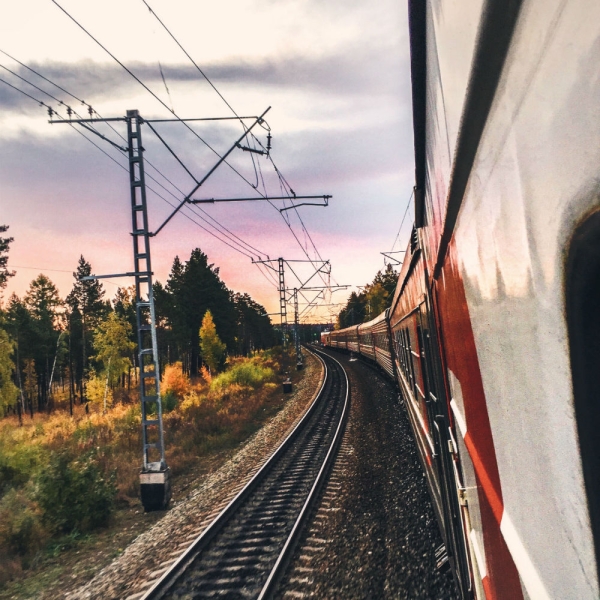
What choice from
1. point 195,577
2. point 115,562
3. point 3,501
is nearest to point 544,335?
point 195,577

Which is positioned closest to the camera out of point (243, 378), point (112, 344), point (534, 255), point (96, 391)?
point (534, 255)

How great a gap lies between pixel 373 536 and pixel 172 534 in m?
3.43

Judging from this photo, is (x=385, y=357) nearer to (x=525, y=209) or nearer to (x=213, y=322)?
(x=525, y=209)

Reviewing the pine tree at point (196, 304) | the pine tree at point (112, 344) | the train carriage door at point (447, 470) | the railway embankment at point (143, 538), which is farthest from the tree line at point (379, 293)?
the train carriage door at point (447, 470)

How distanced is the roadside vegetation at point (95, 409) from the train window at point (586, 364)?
30.6 feet

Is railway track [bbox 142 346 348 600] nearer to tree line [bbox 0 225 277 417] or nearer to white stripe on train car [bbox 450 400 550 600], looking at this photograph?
white stripe on train car [bbox 450 400 550 600]

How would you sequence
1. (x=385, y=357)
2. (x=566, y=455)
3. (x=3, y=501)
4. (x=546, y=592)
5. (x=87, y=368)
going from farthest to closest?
(x=87, y=368) → (x=385, y=357) → (x=3, y=501) → (x=546, y=592) → (x=566, y=455)

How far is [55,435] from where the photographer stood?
2077 centimetres

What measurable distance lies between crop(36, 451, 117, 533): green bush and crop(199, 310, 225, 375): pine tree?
147ft

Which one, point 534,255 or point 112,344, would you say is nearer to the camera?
point 534,255

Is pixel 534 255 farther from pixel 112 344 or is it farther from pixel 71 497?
pixel 112 344

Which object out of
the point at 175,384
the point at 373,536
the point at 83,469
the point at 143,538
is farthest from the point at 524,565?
the point at 175,384

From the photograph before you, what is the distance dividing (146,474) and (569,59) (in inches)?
406

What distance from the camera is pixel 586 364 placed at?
0.70 meters
